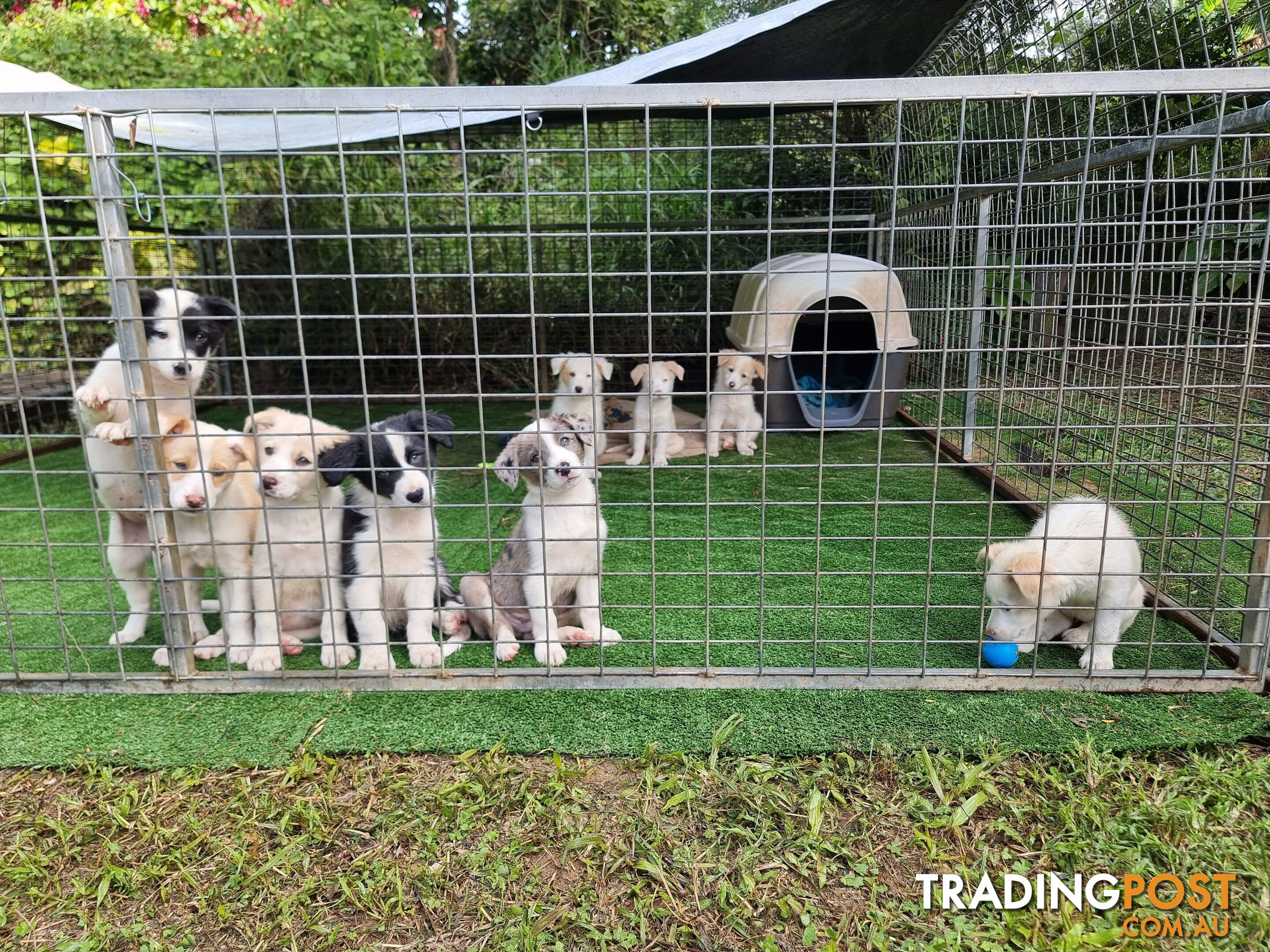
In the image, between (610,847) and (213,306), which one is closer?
(610,847)

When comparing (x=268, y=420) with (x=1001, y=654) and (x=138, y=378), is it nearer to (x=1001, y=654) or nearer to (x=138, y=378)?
(x=138, y=378)

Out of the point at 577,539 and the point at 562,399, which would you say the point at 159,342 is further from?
the point at 562,399

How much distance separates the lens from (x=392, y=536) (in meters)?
3.09

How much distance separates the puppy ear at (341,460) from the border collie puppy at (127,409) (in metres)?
0.47

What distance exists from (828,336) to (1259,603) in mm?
3583

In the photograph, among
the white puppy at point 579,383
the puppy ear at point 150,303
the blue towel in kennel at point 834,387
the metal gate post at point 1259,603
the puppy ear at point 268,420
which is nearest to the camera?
the metal gate post at point 1259,603

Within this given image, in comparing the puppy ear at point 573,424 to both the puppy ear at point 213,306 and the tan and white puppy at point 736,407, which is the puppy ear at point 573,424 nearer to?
the puppy ear at point 213,306

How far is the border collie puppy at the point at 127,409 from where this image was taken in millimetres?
3109

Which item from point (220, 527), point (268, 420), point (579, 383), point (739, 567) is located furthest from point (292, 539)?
point (579, 383)

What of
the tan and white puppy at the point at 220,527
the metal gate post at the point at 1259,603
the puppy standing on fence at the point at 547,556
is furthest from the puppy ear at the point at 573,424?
the metal gate post at the point at 1259,603

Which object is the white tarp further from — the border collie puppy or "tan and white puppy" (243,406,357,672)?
"tan and white puppy" (243,406,357,672)

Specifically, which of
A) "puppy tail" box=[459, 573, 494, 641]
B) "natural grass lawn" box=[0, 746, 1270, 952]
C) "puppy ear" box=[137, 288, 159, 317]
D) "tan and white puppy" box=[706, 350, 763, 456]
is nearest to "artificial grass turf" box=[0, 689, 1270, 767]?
"natural grass lawn" box=[0, 746, 1270, 952]

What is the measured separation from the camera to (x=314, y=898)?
1.98m

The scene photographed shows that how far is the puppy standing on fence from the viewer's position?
2971 millimetres
